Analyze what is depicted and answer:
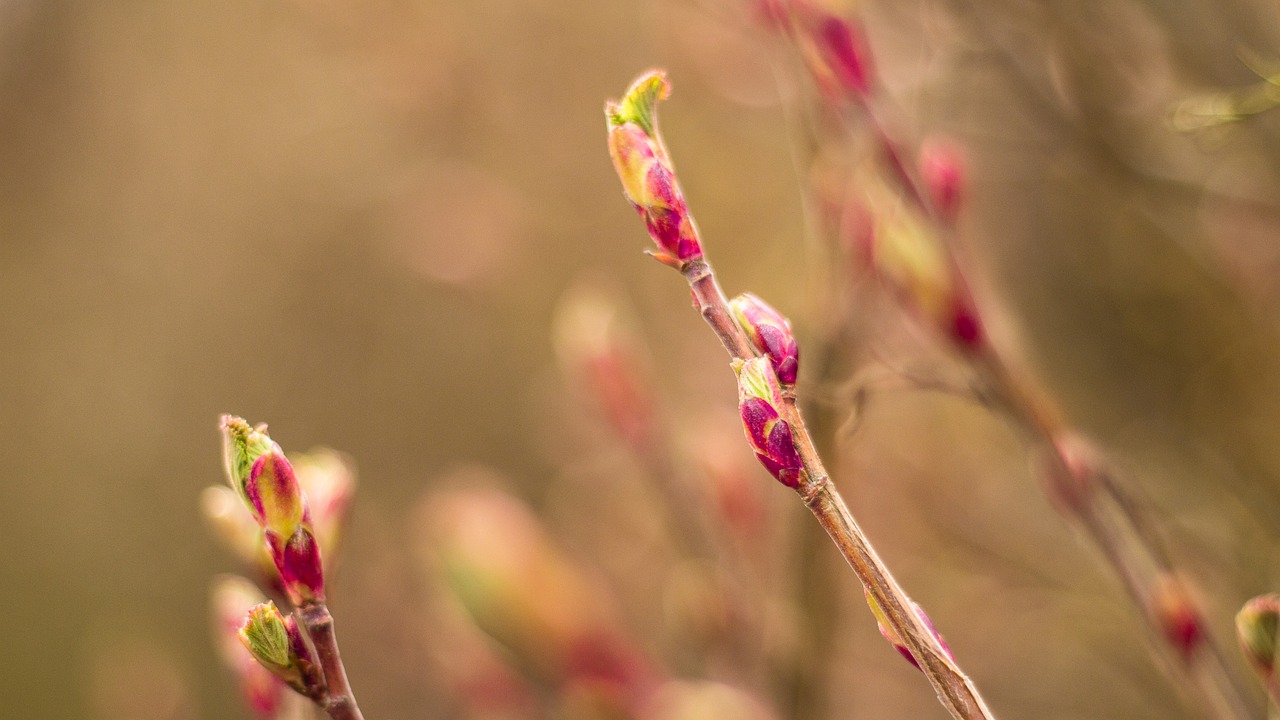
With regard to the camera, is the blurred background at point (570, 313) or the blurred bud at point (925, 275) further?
the blurred background at point (570, 313)

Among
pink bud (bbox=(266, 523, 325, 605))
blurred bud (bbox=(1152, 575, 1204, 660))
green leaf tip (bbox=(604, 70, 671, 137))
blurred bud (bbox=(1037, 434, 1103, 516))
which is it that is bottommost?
blurred bud (bbox=(1152, 575, 1204, 660))

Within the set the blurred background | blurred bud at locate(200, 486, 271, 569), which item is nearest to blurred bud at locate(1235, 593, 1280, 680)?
the blurred background

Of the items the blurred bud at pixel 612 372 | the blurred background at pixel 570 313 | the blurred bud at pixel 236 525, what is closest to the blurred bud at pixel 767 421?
the blurred background at pixel 570 313

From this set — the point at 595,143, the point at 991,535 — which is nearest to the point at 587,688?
the point at 991,535

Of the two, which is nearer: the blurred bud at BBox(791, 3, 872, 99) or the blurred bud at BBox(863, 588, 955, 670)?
the blurred bud at BBox(863, 588, 955, 670)

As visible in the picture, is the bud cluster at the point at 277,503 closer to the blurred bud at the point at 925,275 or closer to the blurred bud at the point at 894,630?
the blurred bud at the point at 894,630

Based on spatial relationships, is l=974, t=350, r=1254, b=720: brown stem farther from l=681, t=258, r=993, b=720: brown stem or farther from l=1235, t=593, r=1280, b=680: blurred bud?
l=681, t=258, r=993, b=720: brown stem

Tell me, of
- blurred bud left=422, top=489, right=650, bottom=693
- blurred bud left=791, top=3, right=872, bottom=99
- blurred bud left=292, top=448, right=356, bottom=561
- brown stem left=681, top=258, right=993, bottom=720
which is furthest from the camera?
Answer: blurred bud left=422, top=489, right=650, bottom=693
